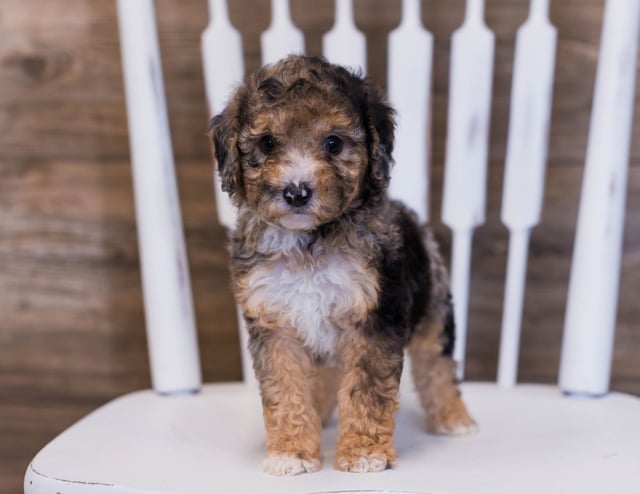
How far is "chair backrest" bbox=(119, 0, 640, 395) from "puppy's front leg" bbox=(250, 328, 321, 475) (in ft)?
1.01

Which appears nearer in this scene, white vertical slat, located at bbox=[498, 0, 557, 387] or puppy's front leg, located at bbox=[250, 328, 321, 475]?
puppy's front leg, located at bbox=[250, 328, 321, 475]

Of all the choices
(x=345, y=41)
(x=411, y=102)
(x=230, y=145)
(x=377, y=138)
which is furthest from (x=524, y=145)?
(x=230, y=145)

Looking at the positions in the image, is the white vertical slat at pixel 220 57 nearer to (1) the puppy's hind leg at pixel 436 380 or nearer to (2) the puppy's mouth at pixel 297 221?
(1) the puppy's hind leg at pixel 436 380

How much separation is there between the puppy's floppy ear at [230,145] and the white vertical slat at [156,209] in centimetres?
31

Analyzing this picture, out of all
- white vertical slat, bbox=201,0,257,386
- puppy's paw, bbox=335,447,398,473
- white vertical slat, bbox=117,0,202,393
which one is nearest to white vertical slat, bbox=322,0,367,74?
white vertical slat, bbox=201,0,257,386

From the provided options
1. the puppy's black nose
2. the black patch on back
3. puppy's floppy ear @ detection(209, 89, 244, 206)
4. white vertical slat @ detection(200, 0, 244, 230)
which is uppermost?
white vertical slat @ detection(200, 0, 244, 230)

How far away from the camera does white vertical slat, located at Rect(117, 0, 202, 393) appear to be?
126 centimetres

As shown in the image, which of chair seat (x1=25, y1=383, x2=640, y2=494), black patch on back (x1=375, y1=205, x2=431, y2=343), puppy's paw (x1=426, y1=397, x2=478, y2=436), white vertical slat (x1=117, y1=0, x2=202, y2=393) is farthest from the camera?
white vertical slat (x1=117, y1=0, x2=202, y2=393)

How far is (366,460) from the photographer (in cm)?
93

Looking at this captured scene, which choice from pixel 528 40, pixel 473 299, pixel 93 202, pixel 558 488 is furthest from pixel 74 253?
pixel 558 488

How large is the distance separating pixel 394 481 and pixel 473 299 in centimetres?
74

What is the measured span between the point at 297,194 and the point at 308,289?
13 cm

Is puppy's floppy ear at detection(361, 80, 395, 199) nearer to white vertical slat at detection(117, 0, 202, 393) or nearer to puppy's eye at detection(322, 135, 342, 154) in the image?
puppy's eye at detection(322, 135, 342, 154)

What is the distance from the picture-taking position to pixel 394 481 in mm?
871
